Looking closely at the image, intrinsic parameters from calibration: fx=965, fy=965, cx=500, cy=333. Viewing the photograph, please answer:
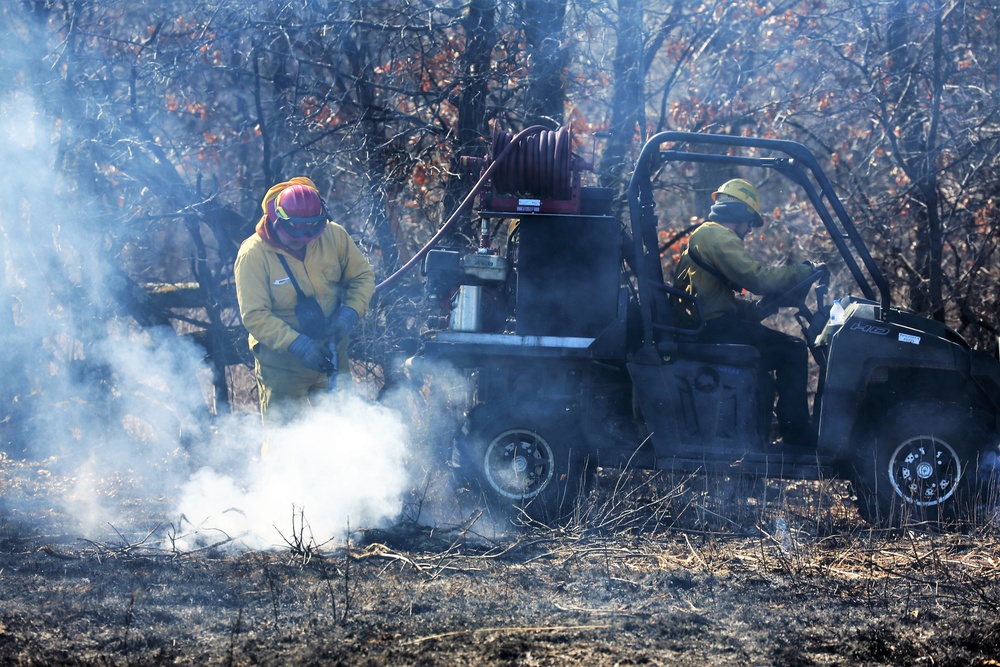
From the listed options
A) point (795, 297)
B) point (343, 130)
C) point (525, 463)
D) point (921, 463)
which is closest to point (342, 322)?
point (525, 463)

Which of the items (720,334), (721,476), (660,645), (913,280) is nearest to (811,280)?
(720,334)

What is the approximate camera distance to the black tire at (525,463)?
585 cm

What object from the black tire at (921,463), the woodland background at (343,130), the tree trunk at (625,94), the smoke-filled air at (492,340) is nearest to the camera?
the smoke-filled air at (492,340)

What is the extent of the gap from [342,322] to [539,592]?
2.29 m

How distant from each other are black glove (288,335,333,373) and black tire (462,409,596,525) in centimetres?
96

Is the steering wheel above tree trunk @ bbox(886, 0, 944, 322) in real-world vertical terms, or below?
below

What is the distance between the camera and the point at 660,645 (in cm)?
380

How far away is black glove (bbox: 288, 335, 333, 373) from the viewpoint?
18.7ft

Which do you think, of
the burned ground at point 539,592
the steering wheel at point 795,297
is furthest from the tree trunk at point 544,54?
the burned ground at point 539,592

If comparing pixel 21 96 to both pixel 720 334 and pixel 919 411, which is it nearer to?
pixel 720 334

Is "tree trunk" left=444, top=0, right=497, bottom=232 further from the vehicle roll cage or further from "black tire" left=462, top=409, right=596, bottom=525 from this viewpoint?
"black tire" left=462, top=409, right=596, bottom=525

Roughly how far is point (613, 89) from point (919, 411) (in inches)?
180

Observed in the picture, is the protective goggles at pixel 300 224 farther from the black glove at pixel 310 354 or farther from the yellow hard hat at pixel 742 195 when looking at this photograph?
the yellow hard hat at pixel 742 195

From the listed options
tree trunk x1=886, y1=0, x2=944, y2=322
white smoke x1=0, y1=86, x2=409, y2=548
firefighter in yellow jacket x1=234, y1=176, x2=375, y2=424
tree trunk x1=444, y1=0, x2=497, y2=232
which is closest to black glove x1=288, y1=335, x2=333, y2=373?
firefighter in yellow jacket x1=234, y1=176, x2=375, y2=424
